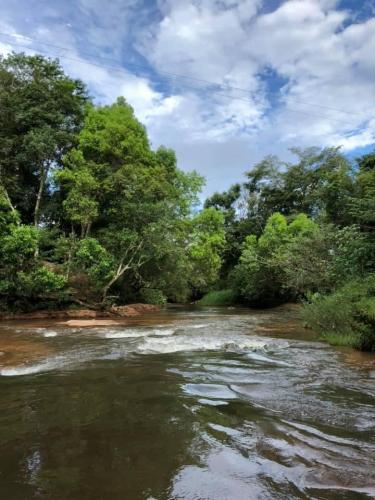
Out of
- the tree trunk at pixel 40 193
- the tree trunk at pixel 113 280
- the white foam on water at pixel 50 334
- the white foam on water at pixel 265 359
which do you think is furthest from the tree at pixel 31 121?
the white foam on water at pixel 265 359

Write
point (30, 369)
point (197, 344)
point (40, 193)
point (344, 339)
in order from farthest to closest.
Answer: point (40, 193) → point (197, 344) → point (344, 339) → point (30, 369)

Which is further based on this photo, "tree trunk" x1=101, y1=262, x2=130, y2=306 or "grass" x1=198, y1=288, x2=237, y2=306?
"grass" x1=198, y1=288, x2=237, y2=306

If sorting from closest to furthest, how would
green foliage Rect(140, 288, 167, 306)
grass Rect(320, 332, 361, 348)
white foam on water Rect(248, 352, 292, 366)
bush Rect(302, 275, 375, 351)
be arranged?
white foam on water Rect(248, 352, 292, 366)
bush Rect(302, 275, 375, 351)
grass Rect(320, 332, 361, 348)
green foliage Rect(140, 288, 167, 306)

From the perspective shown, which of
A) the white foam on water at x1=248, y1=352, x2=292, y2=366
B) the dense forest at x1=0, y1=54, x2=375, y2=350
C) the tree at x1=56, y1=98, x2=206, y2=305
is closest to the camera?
the white foam on water at x1=248, y1=352, x2=292, y2=366

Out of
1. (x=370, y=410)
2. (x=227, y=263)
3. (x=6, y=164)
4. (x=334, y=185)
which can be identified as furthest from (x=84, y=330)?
(x=227, y=263)

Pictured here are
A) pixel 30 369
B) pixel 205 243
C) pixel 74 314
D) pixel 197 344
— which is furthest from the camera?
pixel 205 243

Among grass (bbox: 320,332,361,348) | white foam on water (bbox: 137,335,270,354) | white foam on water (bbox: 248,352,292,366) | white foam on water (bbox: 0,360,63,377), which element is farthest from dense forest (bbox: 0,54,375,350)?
white foam on water (bbox: 0,360,63,377)

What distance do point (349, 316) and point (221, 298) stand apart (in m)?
28.6

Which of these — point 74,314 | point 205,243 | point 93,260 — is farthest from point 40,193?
point 205,243

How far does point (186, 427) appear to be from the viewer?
414cm

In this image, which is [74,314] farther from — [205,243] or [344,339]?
[205,243]

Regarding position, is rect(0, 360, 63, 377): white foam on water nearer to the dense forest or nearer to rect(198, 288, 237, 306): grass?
the dense forest

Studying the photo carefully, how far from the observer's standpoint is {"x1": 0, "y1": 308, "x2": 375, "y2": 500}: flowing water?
2.92m

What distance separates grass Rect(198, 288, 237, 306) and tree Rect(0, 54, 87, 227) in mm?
19526
